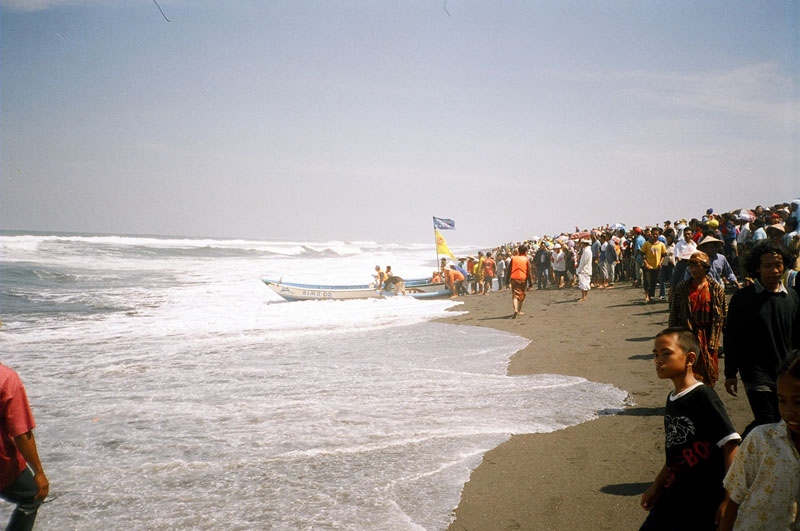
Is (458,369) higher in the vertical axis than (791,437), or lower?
lower

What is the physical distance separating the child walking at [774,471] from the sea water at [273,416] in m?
2.50

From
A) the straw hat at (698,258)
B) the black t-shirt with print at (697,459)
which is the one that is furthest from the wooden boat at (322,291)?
the black t-shirt with print at (697,459)

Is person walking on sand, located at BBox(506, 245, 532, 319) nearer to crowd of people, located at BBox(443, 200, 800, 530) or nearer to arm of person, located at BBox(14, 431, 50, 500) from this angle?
crowd of people, located at BBox(443, 200, 800, 530)

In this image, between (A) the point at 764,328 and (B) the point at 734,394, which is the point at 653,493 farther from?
(A) the point at 764,328

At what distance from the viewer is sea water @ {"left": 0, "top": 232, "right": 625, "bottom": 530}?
14.5 feet

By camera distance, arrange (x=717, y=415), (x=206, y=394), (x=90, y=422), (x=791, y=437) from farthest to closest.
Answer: (x=206, y=394) < (x=90, y=422) < (x=717, y=415) < (x=791, y=437)

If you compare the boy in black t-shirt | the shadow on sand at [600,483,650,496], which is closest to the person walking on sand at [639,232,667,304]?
the shadow on sand at [600,483,650,496]

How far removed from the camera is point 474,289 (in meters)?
25.4

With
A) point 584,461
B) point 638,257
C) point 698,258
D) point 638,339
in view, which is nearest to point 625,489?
point 584,461

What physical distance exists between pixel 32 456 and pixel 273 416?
367cm

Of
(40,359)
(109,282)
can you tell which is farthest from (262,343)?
(109,282)

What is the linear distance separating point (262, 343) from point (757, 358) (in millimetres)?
10221

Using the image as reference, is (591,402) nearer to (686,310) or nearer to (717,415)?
(686,310)

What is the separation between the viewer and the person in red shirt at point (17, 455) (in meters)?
3.00
